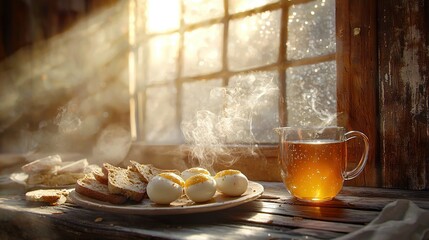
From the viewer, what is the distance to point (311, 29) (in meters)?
2.54

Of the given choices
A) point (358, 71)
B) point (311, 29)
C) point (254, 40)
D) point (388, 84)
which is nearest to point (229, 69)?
point (254, 40)

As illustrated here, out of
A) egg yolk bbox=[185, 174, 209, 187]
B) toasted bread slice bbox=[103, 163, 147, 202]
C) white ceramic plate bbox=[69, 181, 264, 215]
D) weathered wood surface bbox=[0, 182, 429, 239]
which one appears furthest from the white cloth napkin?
toasted bread slice bbox=[103, 163, 147, 202]

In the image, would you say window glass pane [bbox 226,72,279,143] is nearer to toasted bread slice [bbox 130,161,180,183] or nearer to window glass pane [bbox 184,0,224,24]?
window glass pane [bbox 184,0,224,24]

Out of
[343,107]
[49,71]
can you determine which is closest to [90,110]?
[49,71]

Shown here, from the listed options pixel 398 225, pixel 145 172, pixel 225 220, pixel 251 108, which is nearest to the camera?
pixel 398 225

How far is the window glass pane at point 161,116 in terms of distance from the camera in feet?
10.6

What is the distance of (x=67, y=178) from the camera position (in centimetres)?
238

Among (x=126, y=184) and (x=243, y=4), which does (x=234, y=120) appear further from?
(x=126, y=184)

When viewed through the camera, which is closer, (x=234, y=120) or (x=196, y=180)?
(x=196, y=180)

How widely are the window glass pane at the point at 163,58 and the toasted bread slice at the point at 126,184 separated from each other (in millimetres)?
1501

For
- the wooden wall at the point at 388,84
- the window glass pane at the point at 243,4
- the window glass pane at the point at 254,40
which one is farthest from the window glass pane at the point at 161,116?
the wooden wall at the point at 388,84

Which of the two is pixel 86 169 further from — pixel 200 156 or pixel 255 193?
pixel 255 193

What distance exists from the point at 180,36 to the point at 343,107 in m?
1.57

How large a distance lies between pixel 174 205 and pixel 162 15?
219 centimetres
